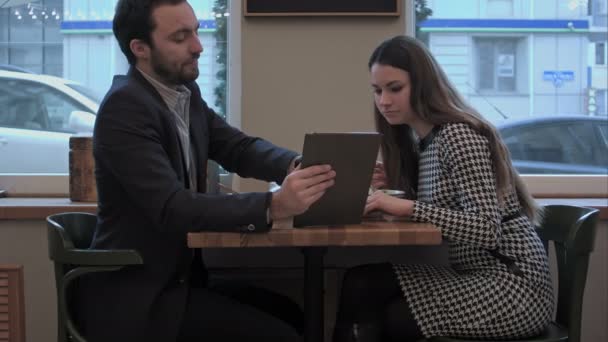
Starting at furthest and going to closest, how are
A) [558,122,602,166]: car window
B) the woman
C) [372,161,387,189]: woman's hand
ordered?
[558,122,602,166]: car window, [372,161,387,189]: woman's hand, the woman

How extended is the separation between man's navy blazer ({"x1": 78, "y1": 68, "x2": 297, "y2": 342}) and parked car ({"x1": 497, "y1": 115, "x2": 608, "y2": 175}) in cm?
174

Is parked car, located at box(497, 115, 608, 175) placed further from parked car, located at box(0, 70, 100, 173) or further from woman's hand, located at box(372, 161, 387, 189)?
parked car, located at box(0, 70, 100, 173)

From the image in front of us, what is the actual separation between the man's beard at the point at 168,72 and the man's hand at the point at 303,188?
0.49 meters

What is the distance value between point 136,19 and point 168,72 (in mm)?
158

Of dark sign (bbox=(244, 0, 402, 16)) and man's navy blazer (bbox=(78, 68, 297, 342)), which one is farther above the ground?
dark sign (bbox=(244, 0, 402, 16))

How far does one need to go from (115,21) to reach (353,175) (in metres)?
0.77

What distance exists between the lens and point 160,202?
1.93 metres

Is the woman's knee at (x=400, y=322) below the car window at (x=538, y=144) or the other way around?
Result: below

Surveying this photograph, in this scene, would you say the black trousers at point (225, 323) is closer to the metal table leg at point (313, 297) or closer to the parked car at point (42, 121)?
the metal table leg at point (313, 297)

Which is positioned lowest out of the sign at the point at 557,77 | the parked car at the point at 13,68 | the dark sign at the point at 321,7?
the sign at the point at 557,77

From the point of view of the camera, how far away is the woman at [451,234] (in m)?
→ 2.13

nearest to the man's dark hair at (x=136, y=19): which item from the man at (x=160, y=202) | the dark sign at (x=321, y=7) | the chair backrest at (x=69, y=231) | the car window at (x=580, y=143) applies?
the man at (x=160, y=202)

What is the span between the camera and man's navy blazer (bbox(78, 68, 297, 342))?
192 centimetres

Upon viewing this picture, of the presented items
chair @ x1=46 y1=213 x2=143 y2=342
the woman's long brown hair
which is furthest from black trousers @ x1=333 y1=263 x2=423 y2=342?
chair @ x1=46 y1=213 x2=143 y2=342
